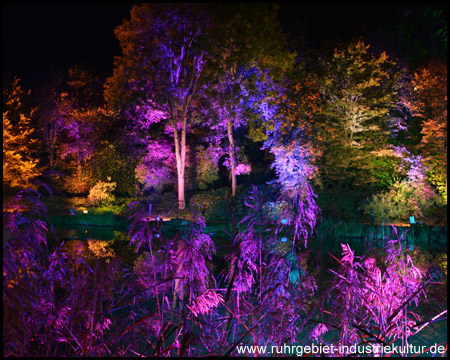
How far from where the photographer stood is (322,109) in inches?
704

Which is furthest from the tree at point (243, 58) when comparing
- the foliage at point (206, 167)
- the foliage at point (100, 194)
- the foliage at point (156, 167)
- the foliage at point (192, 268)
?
the foliage at point (192, 268)

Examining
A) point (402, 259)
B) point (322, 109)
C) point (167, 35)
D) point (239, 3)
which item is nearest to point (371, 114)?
point (322, 109)

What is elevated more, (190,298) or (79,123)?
(79,123)

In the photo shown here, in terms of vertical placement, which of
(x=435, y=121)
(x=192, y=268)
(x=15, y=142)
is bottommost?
(x=192, y=268)

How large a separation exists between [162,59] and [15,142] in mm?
8027

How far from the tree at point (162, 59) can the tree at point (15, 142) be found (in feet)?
16.0

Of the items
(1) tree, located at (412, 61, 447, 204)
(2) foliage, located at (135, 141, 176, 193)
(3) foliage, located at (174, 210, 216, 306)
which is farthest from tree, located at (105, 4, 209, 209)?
(3) foliage, located at (174, 210, 216, 306)

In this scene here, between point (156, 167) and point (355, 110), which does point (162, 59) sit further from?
point (355, 110)

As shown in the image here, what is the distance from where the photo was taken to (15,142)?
2012 cm

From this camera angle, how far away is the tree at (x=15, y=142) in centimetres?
1900

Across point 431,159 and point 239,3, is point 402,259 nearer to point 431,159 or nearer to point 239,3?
point 431,159

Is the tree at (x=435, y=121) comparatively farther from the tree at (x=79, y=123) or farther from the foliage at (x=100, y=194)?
the tree at (x=79, y=123)

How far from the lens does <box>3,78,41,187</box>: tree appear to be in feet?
62.3

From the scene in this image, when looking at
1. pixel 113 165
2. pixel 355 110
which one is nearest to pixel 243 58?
pixel 355 110
